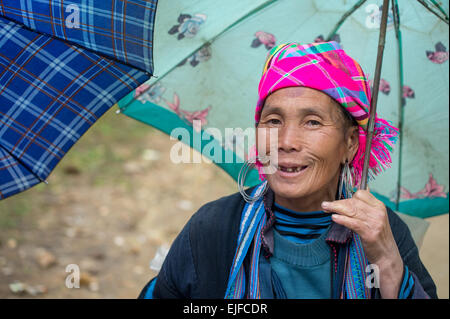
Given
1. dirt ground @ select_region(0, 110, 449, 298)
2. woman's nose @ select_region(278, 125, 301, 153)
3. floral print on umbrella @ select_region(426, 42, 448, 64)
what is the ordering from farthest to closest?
dirt ground @ select_region(0, 110, 449, 298)
floral print on umbrella @ select_region(426, 42, 448, 64)
woman's nose @ select_region(278, 125, 301, 153)

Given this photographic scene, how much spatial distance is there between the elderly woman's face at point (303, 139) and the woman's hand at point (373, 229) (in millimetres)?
264

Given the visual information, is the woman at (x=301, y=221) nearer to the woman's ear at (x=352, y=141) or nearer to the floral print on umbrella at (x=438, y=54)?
the woman's ear at (x=352, y=141)

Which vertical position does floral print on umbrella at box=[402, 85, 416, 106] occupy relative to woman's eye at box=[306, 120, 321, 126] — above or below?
above

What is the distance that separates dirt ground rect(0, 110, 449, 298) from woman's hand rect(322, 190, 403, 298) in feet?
4.82

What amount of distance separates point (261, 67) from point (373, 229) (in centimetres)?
125

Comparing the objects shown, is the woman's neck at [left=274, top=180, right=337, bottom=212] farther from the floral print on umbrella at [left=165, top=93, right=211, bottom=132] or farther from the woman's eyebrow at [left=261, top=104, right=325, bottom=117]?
the floral print on umbrella at [left=165, top=93, right=211, bottom=132]

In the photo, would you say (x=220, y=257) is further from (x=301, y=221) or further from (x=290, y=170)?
(x=290, y=170)

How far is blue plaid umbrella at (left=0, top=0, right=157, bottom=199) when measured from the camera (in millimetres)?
2023

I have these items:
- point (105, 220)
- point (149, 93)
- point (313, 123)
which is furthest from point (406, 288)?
point (105, 220)

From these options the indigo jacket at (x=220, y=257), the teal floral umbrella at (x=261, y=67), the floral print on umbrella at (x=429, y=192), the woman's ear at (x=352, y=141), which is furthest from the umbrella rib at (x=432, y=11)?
the floral print on umbrella at (x=429, y=192)

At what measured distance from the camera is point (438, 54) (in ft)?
8.55

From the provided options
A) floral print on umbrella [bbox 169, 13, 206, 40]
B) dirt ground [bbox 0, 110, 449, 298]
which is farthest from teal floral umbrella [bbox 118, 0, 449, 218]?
dirt ground [bbox 0, 110, 449, 298]

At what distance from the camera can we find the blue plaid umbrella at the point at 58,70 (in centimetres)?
202
